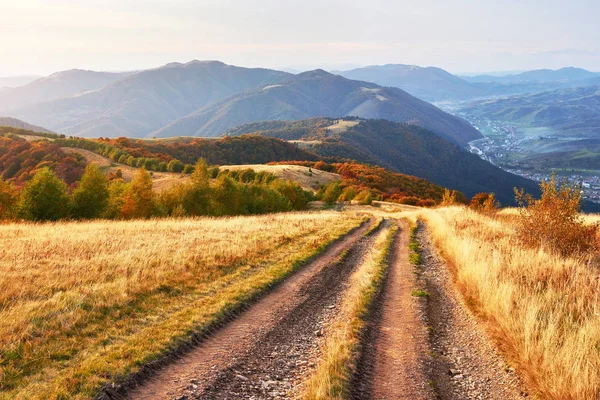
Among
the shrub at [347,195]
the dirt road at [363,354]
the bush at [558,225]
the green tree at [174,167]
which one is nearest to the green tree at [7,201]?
the dirt road at [363,354]

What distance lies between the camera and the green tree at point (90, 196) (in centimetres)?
4122

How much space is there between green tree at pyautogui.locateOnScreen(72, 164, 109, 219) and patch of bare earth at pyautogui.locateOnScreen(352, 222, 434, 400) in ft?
126

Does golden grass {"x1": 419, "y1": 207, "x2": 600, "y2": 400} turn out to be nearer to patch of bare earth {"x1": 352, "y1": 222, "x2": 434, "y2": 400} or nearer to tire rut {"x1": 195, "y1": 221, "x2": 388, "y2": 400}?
patch of bare earth {"x1": 352, "y1": 222, "x2": 434, "y2": 400}

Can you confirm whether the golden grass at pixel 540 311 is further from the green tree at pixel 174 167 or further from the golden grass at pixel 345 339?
the green tree at pixel 174 167

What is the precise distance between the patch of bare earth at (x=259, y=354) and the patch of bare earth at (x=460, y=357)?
286 cm

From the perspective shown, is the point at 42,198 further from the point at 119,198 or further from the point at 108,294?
the point at 108,294

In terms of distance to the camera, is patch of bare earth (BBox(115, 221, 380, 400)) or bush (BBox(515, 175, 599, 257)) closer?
patch of bare earth (BBox(115, 221, 380, 400))

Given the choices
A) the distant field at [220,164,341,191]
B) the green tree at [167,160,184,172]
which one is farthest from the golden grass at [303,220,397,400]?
the green tree at [167,160,184,172]

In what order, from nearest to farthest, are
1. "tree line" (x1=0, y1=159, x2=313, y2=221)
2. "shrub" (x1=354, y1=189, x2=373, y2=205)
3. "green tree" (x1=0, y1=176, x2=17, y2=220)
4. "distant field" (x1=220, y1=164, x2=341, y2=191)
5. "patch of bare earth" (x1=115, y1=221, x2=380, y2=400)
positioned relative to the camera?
"patch of bare earth" (x1=115, y1=221, x2=380, y2=400), "tree line" (x1=0, y1=159, x2=313, y2=221), "green tree" (x1=0, y1=176, x2=17, y2=220), "shrub" (x1=354, y1=189, x2=373, y2=205), "distant field" (x1=220, y1=164, x2=341, y2=191)

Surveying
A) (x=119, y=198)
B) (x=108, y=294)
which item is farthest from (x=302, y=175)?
(x=108, y=294)

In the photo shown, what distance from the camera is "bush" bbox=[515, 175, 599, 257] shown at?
16.7m

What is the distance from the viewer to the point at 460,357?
890 centimetres

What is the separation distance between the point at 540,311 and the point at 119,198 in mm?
44246

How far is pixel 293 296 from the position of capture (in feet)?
42.8
